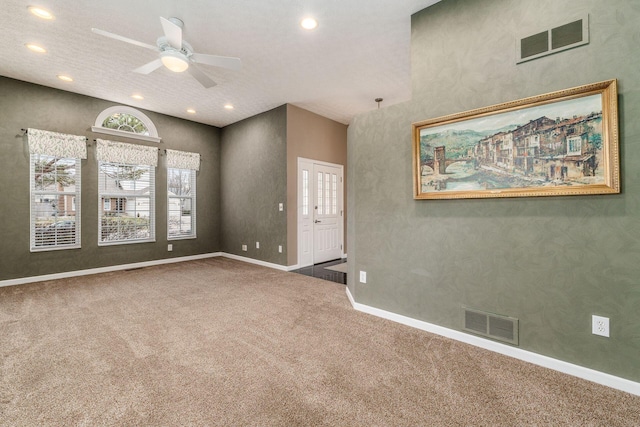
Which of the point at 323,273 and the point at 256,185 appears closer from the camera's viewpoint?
the point at 323,273

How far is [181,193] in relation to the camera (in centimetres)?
628

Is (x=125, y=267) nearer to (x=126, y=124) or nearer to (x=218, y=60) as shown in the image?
(x=126, y=124)

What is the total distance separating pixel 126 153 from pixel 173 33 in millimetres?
3645

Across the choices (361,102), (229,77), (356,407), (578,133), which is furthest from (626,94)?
(229,77)

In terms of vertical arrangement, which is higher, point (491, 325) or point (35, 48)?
point (35, 48)

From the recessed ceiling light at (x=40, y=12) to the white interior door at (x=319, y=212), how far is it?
3695mm

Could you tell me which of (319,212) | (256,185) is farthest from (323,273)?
(256,185)

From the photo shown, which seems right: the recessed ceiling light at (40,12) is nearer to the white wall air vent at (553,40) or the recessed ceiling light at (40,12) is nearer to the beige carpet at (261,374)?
the beige carpet at (261,374)

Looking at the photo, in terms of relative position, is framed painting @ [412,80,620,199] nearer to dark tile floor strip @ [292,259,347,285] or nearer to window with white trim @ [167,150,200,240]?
dark tile floor strip @ [292,259,347,285]

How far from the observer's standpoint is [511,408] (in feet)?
5.47

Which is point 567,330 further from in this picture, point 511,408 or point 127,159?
point 127,159

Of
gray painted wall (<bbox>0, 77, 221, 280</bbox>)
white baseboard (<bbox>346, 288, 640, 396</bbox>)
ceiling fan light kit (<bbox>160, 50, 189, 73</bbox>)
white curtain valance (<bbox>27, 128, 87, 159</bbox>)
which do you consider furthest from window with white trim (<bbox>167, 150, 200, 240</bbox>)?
white baseboard (<bbox>346, 288, 640, 396</bbox>)

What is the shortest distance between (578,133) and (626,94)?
0.32 metres

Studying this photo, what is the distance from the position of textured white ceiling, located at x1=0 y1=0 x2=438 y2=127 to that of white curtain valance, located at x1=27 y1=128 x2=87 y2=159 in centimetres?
79
